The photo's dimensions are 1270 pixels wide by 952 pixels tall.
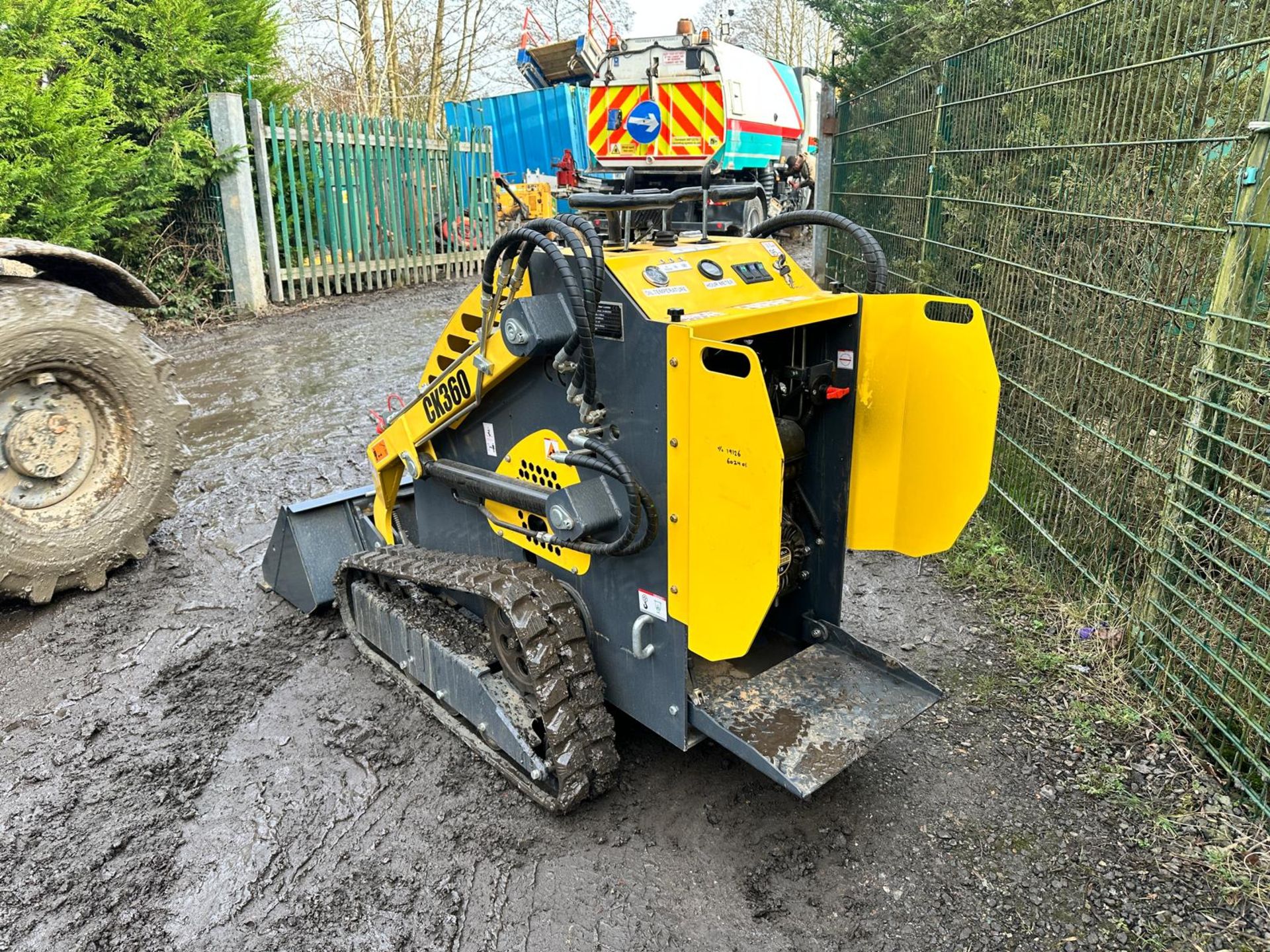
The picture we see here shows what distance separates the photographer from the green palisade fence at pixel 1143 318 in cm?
315

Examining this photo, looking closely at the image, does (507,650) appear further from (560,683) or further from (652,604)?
(652,604)

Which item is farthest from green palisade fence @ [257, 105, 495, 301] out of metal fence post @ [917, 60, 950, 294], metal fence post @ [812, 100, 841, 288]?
metal fence post @ [917, 60, 950, 294]

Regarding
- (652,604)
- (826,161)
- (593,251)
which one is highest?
(826,161)

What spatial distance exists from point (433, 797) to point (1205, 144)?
363cm

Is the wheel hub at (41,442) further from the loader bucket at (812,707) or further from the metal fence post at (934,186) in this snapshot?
the metal fence post at (934,186)

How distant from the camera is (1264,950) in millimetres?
2428

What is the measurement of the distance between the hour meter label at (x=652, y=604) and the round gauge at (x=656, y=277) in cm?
92

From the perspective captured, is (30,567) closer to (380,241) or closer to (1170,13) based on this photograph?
(1170,13)

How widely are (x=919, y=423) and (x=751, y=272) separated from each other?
76cm

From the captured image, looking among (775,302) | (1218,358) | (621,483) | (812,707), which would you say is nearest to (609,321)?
(621,483)

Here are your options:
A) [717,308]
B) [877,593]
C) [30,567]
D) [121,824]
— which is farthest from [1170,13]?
[30,567]

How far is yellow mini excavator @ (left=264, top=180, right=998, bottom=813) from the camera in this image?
2516 millimetres

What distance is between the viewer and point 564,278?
8.30ft

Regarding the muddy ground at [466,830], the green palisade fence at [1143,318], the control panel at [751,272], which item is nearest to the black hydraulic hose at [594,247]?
the control panel at [751,272]
